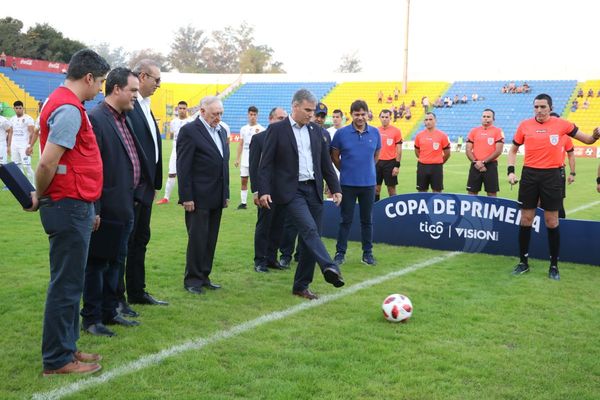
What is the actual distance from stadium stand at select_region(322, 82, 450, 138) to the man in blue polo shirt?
123 feet

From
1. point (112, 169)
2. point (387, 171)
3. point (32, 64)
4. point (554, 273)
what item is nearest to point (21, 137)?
point (387, 171)

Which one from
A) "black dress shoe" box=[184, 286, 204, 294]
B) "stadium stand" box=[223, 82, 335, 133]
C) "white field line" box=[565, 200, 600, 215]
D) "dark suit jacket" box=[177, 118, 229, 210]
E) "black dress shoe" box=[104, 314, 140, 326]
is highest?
"stadium stand" box=[223, 82, 335, 133]

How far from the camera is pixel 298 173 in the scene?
638 centimetres

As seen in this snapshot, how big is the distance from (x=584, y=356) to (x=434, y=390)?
146cm

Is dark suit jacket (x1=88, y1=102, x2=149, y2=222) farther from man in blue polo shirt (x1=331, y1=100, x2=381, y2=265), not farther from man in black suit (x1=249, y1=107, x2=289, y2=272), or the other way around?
man in blue polo shirt (x1=331, y1=100, x2=381, y2=265)

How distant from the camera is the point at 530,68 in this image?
47.0 metres

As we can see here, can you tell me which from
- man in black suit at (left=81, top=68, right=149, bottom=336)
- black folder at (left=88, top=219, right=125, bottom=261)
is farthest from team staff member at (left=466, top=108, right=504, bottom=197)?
black folder at (left=88, top=219, right=125, bottom=261)

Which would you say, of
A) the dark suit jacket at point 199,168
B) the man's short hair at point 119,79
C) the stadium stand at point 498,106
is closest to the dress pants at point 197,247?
the dark suit jacket at point 199,168

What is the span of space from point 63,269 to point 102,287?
109cm

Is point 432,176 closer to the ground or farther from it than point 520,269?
farther from it

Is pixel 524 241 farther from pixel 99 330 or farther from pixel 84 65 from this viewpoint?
pixel 84 65

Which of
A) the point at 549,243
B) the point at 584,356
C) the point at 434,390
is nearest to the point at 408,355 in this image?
the point at 434,390

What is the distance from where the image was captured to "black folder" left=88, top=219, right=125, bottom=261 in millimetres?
4770

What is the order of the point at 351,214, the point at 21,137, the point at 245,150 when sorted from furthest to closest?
the point at 21,137, the point at 245,150, the point at 351,214
